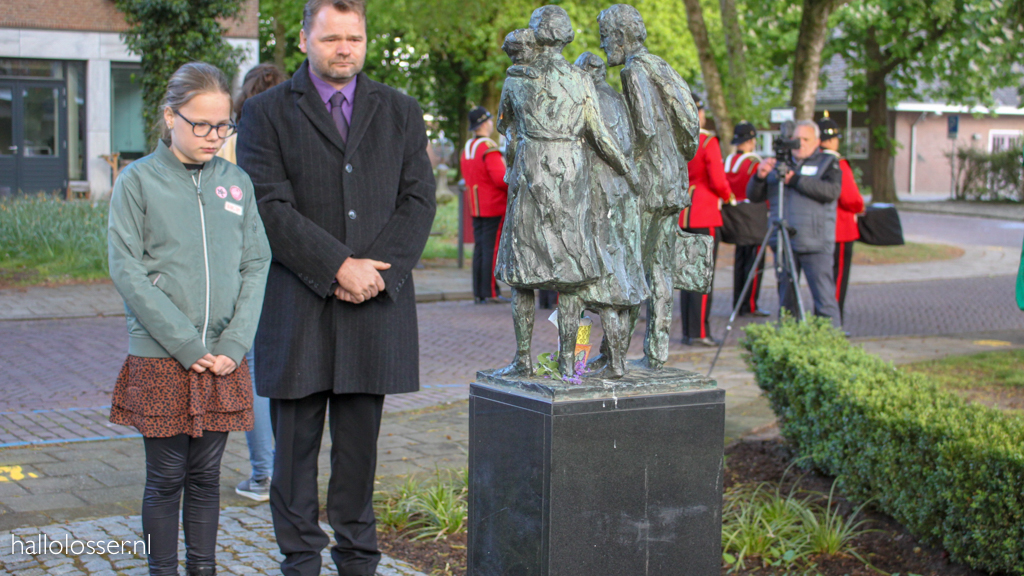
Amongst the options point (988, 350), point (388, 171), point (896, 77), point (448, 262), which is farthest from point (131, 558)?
point (896, 77)

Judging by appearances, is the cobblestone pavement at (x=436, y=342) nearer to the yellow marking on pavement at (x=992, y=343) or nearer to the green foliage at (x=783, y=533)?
the yellow marking on pavement at (x=992, y=343)

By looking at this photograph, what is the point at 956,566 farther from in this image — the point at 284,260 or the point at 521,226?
the point at 284,260

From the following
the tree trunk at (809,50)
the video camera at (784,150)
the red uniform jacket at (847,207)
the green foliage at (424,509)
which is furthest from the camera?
the tree trunk at (809,50)

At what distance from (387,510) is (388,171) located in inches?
69.0

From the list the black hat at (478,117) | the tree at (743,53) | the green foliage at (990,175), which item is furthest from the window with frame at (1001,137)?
the black hat at (478,117)

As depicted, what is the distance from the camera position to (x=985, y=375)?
7785mm

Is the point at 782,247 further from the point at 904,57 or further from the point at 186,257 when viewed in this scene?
the point at 904,57

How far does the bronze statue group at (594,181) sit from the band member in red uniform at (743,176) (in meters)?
7.01

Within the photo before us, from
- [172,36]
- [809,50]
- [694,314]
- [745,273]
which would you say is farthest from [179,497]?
[809,50]

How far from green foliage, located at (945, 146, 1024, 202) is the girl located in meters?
34.7

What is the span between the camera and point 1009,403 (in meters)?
6.72

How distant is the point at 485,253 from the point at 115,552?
8001 mm

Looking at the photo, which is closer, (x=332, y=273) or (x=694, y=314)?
(x=332, y=273)

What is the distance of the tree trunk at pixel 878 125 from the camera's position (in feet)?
97.6
